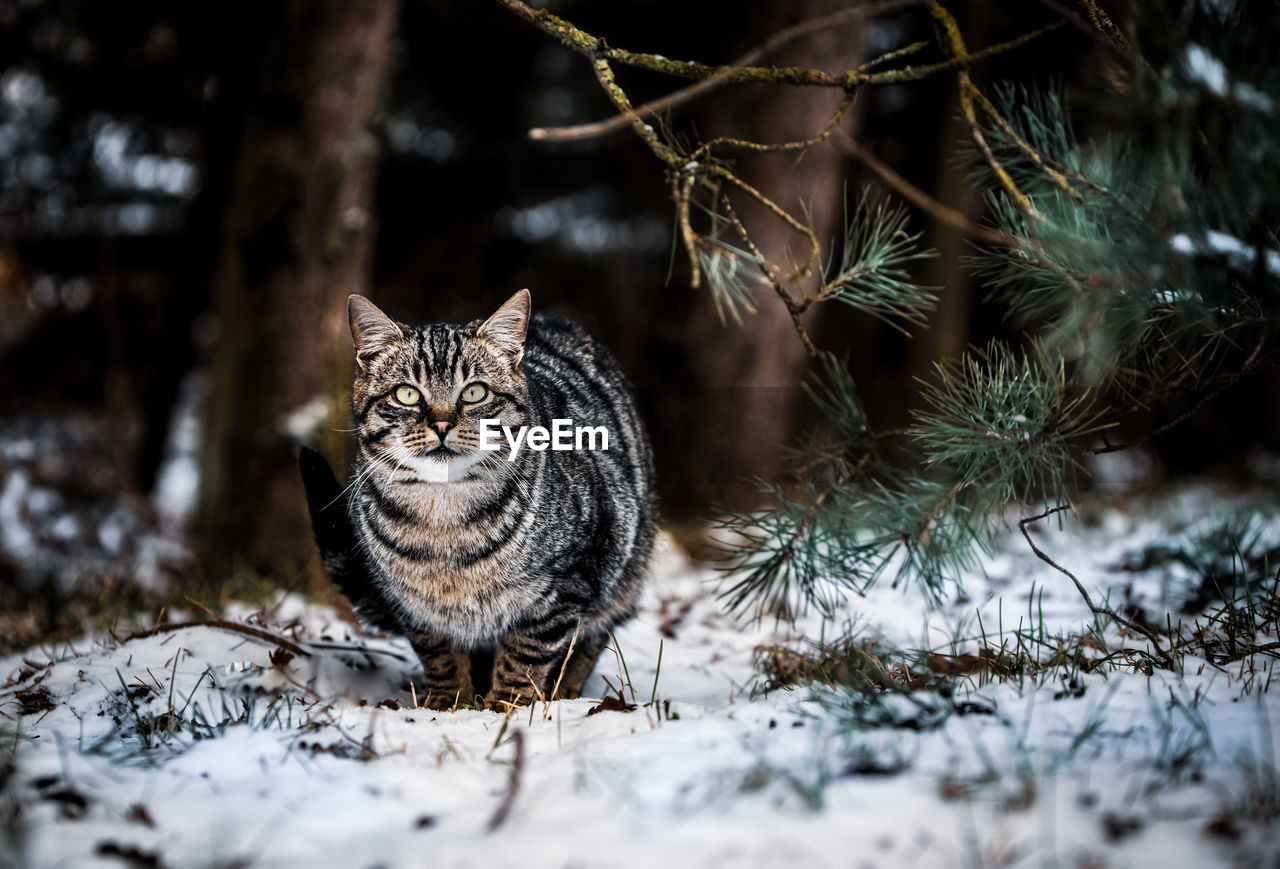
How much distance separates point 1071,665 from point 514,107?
25.1 ft

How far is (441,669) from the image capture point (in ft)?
8.79

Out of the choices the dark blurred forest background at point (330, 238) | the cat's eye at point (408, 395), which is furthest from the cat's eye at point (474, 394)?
the dark blurred forest background at point (330, 238)

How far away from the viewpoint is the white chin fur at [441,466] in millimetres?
2443

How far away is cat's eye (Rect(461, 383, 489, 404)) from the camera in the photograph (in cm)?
252

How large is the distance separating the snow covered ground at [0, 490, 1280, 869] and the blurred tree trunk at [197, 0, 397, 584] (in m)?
1.78

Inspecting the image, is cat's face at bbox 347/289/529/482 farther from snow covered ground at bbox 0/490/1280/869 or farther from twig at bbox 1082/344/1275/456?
twig at bbox 1082/344/1275/456

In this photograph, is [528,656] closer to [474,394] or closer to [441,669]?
[441,669]

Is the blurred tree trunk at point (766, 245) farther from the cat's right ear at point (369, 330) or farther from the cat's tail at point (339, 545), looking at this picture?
the cat's right ear at point (369, 330)

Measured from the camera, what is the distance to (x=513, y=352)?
2.64m

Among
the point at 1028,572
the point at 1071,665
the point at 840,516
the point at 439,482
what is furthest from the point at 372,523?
the point at 1028,572

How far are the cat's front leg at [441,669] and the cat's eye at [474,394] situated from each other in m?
0.71

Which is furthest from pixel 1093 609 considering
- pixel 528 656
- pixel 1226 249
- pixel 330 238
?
pixel 330 238

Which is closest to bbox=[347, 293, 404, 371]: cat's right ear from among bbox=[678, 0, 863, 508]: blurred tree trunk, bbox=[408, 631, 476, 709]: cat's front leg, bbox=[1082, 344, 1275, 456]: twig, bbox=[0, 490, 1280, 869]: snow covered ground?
bbox=[408, 631, 476, 709]: cat's front leg

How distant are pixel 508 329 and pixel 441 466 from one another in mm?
462
